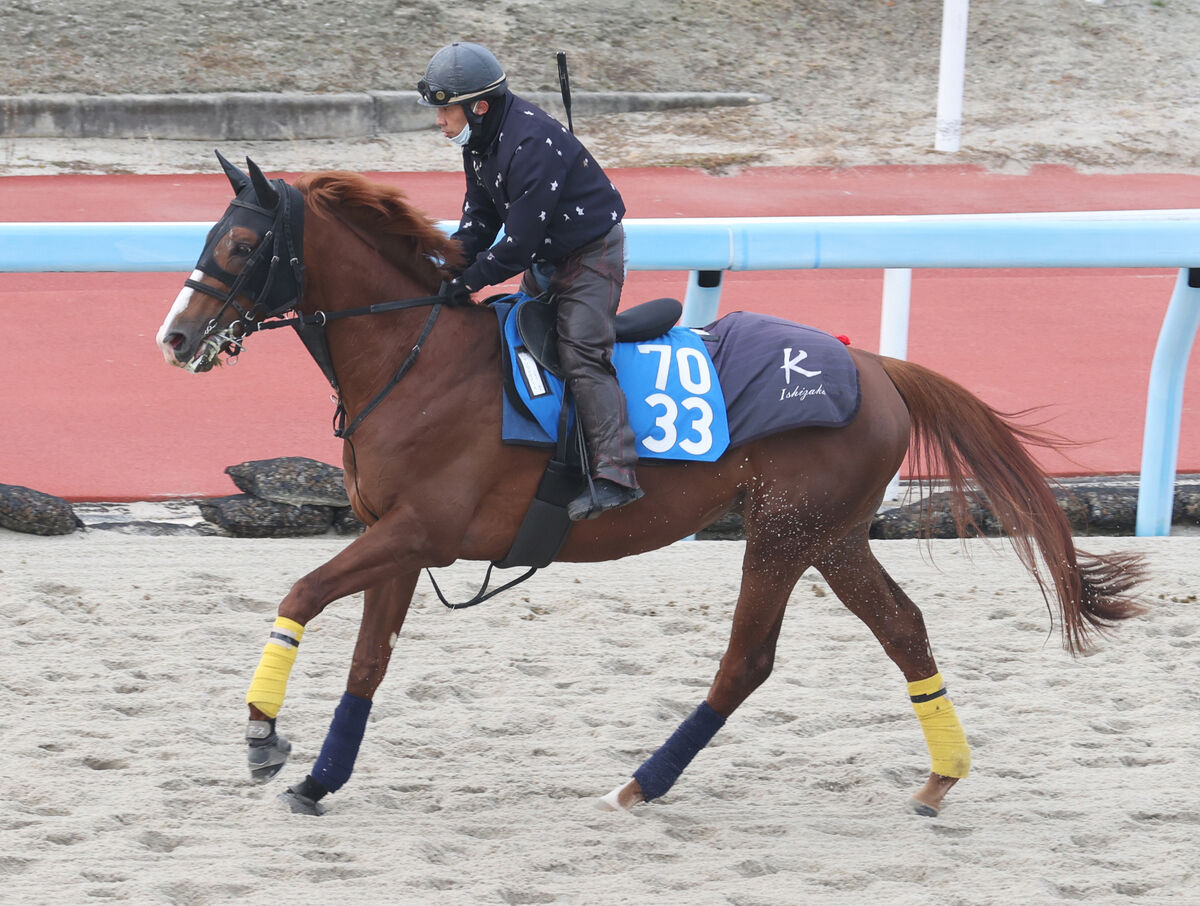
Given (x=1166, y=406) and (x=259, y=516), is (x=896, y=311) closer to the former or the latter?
(x=1166, y=406)

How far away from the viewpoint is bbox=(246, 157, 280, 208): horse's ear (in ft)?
11.8

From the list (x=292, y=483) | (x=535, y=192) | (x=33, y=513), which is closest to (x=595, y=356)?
(x=535, y=192)

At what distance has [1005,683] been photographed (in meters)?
4.96

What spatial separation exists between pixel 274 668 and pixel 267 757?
0.24m

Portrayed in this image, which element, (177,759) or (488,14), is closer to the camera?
(177,759)

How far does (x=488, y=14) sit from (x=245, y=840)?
12119 mm

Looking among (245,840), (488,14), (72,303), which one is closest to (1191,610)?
(245,840)

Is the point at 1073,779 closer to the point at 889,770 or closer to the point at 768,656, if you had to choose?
the point at 889,770

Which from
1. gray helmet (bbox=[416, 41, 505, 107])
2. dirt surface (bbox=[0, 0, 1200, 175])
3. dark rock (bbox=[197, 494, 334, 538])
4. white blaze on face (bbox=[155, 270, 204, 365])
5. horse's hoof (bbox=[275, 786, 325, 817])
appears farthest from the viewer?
dirt surface (bbox=[0, 0, 1200, 175])

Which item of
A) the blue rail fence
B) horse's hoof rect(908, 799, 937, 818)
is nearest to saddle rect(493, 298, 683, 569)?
horse's hoof rect(908, 799, 937, 818)

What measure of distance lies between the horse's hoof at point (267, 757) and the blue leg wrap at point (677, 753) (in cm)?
101

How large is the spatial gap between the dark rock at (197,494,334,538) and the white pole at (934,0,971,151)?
762cm

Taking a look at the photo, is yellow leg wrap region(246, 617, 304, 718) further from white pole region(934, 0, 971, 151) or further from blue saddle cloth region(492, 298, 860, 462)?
white pole region(934, 0, 971, 151)

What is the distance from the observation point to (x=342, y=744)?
3977 millimetres
